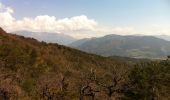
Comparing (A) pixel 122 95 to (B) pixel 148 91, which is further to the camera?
(A) pixel 122 95

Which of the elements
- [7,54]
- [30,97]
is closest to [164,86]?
[30,97]

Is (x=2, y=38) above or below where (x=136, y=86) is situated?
above

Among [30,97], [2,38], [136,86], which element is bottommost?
[30,97]

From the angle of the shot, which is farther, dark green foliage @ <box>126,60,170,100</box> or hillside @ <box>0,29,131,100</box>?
dark green foliage @ <box>126,60,170,100</box>

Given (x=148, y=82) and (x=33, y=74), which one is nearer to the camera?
(x=148, y=82)

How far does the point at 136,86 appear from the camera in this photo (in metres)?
72.6

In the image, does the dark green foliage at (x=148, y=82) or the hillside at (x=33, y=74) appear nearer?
the hillside at (x=33, y=74)

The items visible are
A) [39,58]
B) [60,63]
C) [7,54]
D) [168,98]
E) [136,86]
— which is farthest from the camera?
[60,63]

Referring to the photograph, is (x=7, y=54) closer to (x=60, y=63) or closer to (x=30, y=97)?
(x=60, y=63)

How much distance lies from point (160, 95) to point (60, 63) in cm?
12461

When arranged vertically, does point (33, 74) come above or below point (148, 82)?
below

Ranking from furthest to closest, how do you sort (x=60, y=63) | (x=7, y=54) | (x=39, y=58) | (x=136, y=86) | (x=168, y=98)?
(x=60, y=63)
(x=39, y=58)
(x=7, y=54)
(x=168, y=98)
(x=136, y=86)

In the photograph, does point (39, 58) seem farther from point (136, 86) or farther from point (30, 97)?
point (136, 86)

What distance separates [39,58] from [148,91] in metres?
116
